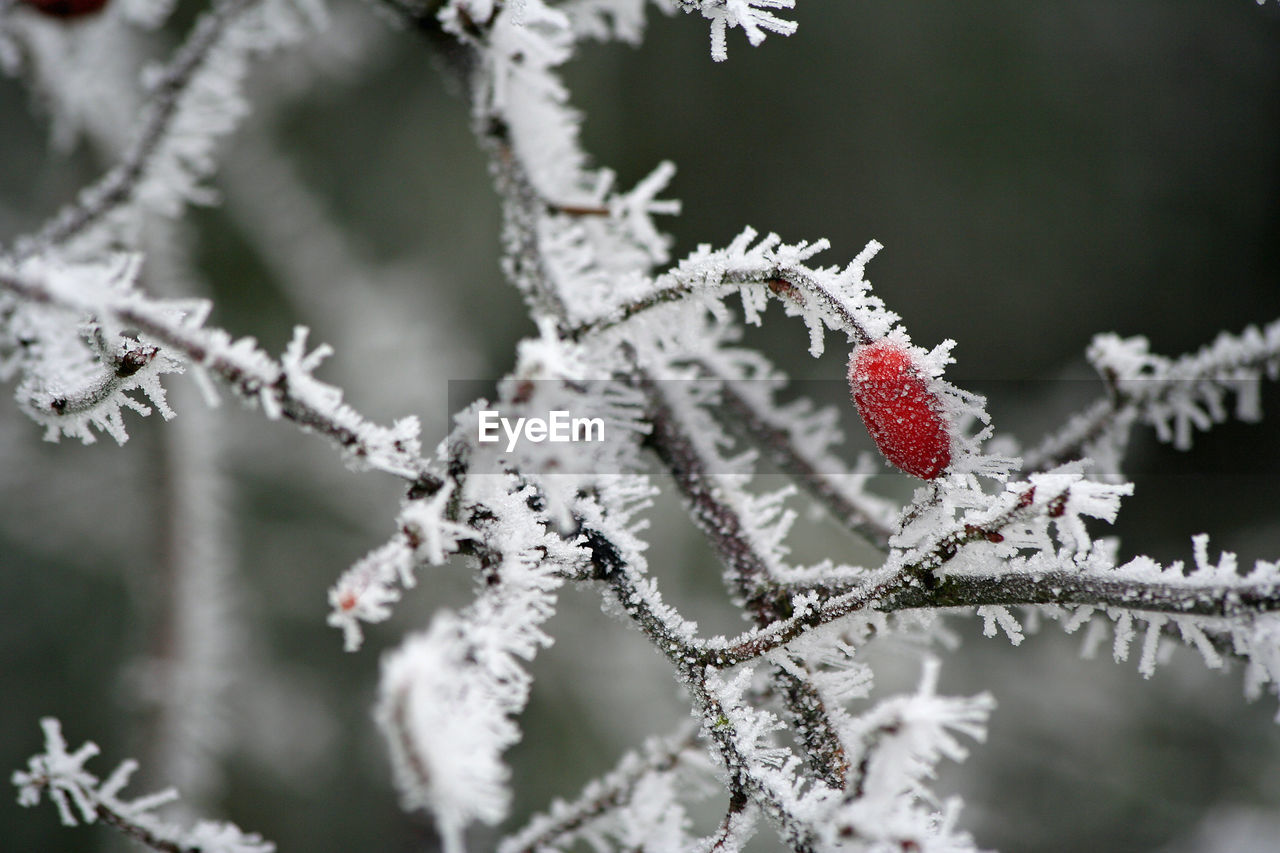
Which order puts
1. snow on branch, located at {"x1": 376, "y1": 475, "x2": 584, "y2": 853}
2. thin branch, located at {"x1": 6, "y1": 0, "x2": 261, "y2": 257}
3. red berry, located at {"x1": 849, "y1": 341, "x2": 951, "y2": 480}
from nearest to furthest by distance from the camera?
snow on branch, located at {"x1": 376, "y1": 475, "x2": 584, "y2": 853}, red berry, located at {"x1": 849, "y1": 341, "x2": 951, "y2": 480}, thin branch, located at {"x1": 6, "y1": 0, "x2": 261, "y2": 257}

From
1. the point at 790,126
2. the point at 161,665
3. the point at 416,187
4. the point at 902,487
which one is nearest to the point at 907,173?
the point at 790,126

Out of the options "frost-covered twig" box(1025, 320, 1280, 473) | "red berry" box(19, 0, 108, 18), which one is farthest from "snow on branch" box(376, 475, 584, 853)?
"red berry" box(19, 0, 108, 18)

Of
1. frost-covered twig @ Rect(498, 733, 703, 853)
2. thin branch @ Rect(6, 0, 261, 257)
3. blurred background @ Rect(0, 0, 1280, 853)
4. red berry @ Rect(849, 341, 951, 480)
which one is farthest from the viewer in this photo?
blurred background @ Rect(0, 0, 1280, 853)

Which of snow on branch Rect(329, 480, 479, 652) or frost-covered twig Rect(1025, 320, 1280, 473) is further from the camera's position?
frost-covered twig Rect(1025, 320, 1280, 473)

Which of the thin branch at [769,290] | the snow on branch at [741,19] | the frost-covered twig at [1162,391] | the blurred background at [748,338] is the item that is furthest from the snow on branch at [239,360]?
the blurred background at [748,338]

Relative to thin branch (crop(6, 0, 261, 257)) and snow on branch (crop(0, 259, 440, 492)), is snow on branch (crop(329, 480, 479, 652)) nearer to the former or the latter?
snow on branch (crop(0, 259, 440, 492))

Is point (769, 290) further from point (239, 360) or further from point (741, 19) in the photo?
point (239, 360)
